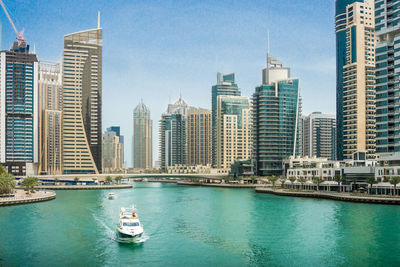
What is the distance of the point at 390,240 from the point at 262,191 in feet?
334

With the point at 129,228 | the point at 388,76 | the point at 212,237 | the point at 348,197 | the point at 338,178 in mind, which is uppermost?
the point at 388,76

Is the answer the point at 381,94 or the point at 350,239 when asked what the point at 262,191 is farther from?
the point at 350,239

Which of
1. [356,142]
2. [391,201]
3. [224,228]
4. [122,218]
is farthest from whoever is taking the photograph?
[356,142]

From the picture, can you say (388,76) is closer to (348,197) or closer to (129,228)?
(348,197)

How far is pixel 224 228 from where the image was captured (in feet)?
247

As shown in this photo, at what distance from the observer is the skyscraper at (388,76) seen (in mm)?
125625

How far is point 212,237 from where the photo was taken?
6625 centimetres

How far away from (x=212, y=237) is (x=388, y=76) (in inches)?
3562

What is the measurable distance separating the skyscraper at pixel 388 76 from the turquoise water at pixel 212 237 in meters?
36.6

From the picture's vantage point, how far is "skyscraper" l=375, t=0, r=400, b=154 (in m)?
126

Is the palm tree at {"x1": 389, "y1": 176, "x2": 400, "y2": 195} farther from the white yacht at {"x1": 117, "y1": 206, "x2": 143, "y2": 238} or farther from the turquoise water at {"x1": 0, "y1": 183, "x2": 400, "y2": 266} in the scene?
the white yacht at {"x1": 117, "y1": 206, "x2": 143, "y2": 238}

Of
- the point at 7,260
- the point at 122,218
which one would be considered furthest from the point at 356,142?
the point at 7,260

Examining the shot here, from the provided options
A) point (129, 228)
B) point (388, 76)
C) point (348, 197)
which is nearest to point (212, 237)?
point (129, 228)

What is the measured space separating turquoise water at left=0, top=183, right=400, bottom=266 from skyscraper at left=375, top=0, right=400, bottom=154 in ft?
120
